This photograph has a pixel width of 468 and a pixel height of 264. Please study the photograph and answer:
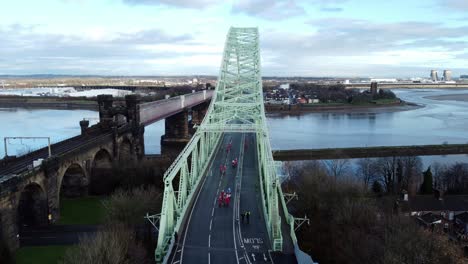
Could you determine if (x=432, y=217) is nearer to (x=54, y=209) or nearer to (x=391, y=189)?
(x=391, y=189)

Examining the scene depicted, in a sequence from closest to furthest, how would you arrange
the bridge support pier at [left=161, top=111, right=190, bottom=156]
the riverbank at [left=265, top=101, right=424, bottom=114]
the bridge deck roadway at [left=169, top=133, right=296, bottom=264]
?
the bridge deck roadway at [left=169, top=133, right=296, bottom=264] < the bridge support pier at [left=161, top=111, right=190, bottom=156] < the riverbank at [left=265, top=101, right=424, bottom=114]

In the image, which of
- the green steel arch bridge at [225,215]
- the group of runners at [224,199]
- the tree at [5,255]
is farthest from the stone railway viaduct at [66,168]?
the group of runners at [224,199]

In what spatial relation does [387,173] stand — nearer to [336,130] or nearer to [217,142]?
[217,142]

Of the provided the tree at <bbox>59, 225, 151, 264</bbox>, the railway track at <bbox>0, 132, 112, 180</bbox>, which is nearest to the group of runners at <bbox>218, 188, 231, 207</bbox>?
the tree at <bbox>59, 225, 151, 264</bbox>

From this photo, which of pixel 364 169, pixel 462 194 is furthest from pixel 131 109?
pixel 462 194

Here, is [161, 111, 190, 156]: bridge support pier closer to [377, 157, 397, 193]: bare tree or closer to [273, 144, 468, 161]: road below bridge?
[273, 144, 468, 161]: road below bridge

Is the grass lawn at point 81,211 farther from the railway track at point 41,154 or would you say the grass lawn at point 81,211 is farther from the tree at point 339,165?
the tree at point 339,165
